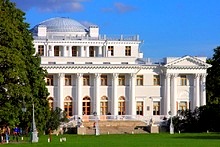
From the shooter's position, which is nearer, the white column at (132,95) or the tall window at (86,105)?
the tall window at (86,105)

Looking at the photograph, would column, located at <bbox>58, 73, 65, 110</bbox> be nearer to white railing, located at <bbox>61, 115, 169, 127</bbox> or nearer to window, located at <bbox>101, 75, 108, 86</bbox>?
white railing, located at <bbox>61, 115, 169, 127</bbox>

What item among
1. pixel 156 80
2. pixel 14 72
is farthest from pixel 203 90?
pixel 14 72

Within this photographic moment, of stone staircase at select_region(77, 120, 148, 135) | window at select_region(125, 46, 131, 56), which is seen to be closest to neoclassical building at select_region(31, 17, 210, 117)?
window at select_region(125, 46, 131, 56)

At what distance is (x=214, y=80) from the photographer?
379ft

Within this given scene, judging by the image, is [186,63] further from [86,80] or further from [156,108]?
[86,80]

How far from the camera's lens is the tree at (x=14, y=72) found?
6134 centimetres

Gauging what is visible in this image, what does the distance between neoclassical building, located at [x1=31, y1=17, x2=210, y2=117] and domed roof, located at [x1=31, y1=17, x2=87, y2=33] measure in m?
1.59

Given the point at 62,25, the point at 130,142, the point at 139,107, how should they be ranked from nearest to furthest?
1. the point at 130,142
2. the point at 139,107
3. the point at 62,25

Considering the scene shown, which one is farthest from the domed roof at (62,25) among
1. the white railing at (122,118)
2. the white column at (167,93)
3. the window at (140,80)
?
the white railing at (122,118)

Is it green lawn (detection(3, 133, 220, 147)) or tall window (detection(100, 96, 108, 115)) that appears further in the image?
tall window (detection(100, 96, 108, 115))

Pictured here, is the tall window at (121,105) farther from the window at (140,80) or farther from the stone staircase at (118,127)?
the stone staircase at (118,127)

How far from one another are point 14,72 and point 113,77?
173ft

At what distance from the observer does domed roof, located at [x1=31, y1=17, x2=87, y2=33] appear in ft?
401

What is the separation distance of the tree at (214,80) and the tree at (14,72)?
161 feet
